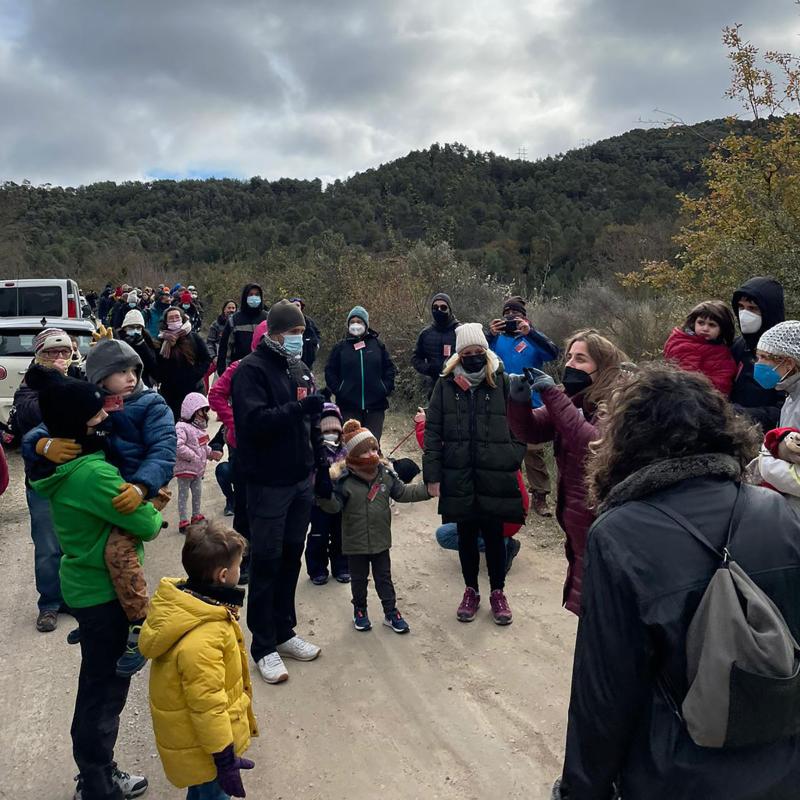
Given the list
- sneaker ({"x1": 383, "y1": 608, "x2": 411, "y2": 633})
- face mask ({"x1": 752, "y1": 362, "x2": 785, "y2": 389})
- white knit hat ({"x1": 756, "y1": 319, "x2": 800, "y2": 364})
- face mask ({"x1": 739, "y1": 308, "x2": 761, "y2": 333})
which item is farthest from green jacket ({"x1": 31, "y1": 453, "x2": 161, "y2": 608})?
face mask ({"x1": 739, "y1": 308, "x2": 761, "y2": 333})

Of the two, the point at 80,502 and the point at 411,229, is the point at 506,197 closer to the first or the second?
the point at 411,229

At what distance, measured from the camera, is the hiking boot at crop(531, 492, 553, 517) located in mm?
6527

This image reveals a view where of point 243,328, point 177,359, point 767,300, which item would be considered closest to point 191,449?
point 177,359

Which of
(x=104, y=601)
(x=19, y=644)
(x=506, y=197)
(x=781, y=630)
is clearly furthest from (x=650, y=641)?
(x=506, y=197)

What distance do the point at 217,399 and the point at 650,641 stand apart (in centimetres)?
452

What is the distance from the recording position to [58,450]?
8.89ft

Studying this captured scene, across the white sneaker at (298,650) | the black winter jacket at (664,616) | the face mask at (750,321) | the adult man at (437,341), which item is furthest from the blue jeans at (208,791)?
the adult man at (437,341)

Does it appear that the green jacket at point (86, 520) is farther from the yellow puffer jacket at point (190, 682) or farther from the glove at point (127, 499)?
the yellow puffer jacket at point (190, 682)

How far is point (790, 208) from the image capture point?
7789mm

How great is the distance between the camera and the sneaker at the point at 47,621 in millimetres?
4409

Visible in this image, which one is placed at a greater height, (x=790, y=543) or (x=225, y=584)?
(x=790, y=543)

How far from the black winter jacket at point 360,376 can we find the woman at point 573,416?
358 centimetres

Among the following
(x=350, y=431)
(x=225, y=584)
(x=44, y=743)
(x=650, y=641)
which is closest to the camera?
(x=650, y=641)

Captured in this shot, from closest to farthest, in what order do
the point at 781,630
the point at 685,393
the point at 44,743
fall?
1. the point at 781,630
2. the point at 685,393
3. the point at 44,743
